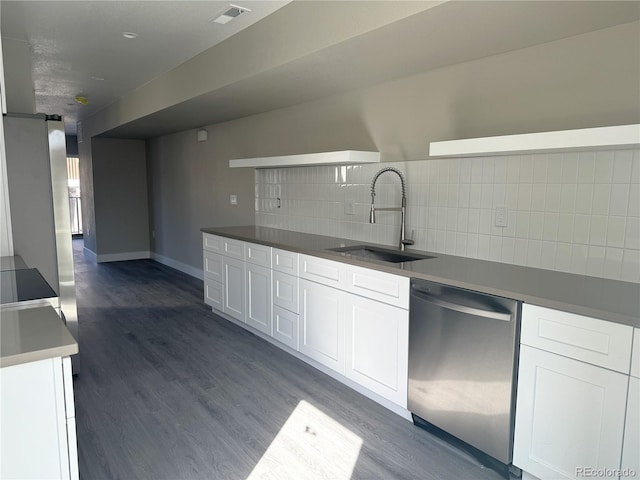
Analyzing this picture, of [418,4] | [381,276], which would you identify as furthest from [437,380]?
[418,4]

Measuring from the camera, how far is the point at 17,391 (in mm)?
1176

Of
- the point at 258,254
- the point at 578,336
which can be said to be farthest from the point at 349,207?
the point at 578,336

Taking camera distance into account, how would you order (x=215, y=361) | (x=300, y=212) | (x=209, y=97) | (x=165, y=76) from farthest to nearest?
(x=165, y=76)
(x=300, y=212)
(x=209, y=97)
(x=215, y=361)

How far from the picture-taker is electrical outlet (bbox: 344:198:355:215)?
11.3ft

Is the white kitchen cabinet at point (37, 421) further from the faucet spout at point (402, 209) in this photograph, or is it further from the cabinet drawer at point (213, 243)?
the cabinet drawer at point (213, 243)

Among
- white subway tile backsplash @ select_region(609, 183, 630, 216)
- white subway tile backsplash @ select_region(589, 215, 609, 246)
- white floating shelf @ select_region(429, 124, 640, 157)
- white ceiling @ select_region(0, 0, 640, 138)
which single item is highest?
white ceiling @ select_region(0, 0, 640, 138)

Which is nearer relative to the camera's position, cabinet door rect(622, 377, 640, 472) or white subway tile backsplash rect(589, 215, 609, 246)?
cabinet door rect(622, 377, 640, 472)

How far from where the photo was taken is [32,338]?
1.25 metres

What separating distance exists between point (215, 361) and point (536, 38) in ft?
9.57

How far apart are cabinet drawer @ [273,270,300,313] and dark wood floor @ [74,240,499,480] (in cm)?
42

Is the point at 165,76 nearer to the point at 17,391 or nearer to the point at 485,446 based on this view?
the point at 17,391

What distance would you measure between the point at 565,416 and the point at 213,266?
130 inches

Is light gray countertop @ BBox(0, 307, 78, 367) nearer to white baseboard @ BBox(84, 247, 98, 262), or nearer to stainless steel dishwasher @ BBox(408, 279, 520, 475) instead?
stainless steel dishwasher @ BBox(408, 279, 520, 475)

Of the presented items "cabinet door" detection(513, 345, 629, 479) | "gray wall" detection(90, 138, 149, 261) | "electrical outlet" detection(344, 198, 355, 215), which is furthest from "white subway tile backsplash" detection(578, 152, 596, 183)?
"gray wall" detection(90, 138, 149, 261)
